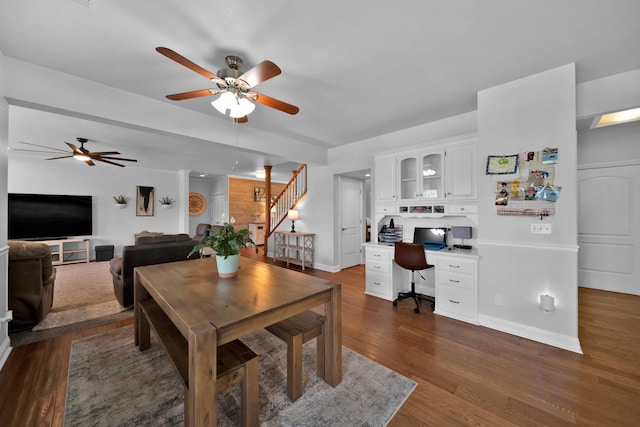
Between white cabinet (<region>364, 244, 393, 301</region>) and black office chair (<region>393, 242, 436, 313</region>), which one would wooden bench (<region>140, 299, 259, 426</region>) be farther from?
white cabinet (<region>364, 244, 393, 301</region>)

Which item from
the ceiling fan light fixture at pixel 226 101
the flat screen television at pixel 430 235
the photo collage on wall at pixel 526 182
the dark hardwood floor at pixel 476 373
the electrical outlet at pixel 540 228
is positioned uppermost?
the ceiling fan light fixture at pixel 226 101

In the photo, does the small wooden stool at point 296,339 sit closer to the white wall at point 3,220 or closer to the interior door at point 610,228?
the white wall at point 3,220

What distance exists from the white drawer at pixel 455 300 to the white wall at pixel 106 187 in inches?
297

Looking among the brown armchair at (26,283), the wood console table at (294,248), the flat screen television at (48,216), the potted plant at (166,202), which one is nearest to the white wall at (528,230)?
the wood console table at (294,248)

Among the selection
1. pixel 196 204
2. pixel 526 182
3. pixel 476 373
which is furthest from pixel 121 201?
pixel 526 182

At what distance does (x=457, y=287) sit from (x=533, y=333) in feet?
2.50

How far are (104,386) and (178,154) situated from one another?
5.02 meters

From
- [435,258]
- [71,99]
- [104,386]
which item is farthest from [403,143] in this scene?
[104,386]

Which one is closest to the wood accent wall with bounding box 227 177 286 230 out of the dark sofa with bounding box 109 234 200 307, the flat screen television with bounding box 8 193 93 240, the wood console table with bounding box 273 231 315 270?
→ the wood console table with bounding box 273 231 315 270

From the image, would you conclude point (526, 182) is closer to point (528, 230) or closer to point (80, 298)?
point (528, 230)

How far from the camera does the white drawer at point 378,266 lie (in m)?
3.63

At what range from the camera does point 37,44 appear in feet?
6.55

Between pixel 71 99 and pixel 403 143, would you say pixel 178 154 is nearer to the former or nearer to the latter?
pixel 71 99

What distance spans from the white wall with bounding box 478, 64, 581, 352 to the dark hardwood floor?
25 cm
